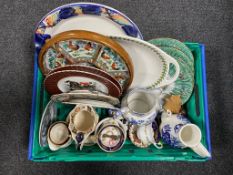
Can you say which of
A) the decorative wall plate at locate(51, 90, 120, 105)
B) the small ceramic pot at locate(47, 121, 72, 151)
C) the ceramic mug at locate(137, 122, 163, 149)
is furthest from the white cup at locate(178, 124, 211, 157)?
the small ceramic pot at locate(47, 121, 72, 151)

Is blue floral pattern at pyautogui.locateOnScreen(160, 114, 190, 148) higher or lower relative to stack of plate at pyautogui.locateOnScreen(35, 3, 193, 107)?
lower

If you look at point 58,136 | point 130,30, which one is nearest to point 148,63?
point 130,30

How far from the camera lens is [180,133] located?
0.79 meters

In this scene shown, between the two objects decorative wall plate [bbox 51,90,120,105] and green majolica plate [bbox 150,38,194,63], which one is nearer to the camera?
decorative wall plate [bbox 51,90,120,105]

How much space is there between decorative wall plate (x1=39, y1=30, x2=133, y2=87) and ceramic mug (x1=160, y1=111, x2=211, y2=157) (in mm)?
173

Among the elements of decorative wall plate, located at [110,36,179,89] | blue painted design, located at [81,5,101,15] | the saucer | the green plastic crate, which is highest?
blue painted design, located at [81,5,101,15]

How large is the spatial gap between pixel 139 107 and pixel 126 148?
149 millimetres

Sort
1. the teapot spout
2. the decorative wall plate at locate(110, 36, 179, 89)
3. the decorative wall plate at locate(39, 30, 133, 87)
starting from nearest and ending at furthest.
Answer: the decorative wall plate at locate(39, 30, 133, 87) → the decorative wall plate at locate(110, 36, 179, 89) → the teapot spout

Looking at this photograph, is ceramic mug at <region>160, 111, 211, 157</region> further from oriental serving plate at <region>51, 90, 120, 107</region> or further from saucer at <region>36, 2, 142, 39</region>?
saucer at <region>36, 2, 142, 39</region>

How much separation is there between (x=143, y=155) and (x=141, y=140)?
45 millimetres

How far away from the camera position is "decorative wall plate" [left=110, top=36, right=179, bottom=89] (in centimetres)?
74

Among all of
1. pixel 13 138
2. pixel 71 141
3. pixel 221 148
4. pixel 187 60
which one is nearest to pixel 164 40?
pixel 187 60

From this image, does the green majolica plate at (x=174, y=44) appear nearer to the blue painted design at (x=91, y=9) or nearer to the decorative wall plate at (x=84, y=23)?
the decorative wall plate at (x=84, y=23)

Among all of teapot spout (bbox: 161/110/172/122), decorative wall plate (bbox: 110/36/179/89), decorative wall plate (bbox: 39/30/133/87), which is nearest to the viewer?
decorative wall plate (bbox: 39/30/133/87)
